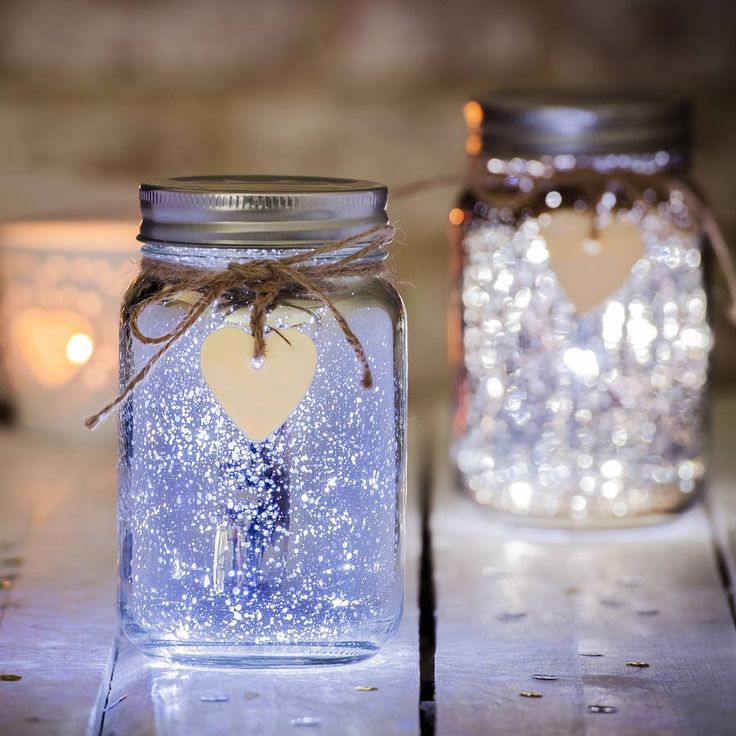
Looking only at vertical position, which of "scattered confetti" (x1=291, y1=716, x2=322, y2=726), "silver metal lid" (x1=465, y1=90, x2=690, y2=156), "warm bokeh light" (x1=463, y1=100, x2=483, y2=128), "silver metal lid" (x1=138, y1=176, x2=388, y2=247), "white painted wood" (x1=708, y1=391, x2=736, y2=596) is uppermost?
"warm bokeh light" (x1=463, y1=100, x2=483, y2=128)

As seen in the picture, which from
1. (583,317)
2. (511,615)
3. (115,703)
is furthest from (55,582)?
(583,317)

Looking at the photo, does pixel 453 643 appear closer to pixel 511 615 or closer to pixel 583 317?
pixel 511 615

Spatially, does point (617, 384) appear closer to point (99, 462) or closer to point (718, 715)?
point (718, 715)

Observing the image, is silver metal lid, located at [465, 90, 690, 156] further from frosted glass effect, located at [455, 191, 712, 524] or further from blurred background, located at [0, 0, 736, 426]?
blurred background, located at [0, 0, 736, 426]

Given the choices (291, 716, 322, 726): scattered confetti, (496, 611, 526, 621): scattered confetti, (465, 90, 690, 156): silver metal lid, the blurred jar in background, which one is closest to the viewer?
(291, 716, 322, 726): scattered confetti

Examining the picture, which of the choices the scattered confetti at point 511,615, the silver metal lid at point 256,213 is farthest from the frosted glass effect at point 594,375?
the silver metal lid at point 256,213

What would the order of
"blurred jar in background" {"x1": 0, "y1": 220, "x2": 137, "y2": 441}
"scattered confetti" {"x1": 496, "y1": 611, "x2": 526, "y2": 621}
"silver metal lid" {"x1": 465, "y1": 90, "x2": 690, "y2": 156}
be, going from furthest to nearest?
"blurred jar in background" {"x1": 0, "y1": 220, "x2": 137, "y2": 441} < "silver metal lid" {"x1": 465, "y1": 90, "x2": 690, "y2": 156} < "scattered confetti" {"x1": 496, "y1": 611, "x2": 526, "y2": 621}

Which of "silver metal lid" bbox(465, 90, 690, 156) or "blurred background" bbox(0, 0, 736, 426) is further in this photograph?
"blurred background" bbox(0, 0, 736, 426)

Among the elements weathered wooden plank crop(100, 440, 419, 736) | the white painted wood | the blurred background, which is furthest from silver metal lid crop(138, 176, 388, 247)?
the blurred background

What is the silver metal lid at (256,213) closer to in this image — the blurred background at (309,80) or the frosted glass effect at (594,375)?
the frosted glass effect at (594,375)
